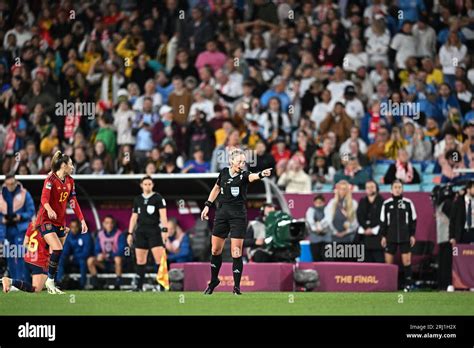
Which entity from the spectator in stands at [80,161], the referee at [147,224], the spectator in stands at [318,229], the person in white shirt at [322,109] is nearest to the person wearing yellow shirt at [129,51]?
the spectator in stands at [80,161]

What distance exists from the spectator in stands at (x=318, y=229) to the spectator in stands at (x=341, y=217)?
0.39 feet

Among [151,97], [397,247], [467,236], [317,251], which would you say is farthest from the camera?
[151,97]

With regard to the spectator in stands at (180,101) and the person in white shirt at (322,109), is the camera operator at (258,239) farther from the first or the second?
the spectator in stands at (180,101)

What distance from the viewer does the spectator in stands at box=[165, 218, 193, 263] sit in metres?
26.9

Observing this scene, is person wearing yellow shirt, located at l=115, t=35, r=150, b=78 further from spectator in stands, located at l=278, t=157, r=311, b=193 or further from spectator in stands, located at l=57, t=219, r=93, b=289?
spectator in stands, located at l=278, t=157, r=311, b=193

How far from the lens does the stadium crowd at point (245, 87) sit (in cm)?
2700

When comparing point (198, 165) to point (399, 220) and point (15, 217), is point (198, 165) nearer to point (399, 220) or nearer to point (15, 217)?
point (15, 217)

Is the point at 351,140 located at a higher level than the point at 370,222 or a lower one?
higher

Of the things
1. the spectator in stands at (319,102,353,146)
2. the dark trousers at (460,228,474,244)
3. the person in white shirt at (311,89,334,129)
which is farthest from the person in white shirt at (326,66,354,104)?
the dark trousers at (460,228,474,244)

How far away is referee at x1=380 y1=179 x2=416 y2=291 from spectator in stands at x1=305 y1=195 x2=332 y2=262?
5.41 feet

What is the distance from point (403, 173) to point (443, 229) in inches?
73.6

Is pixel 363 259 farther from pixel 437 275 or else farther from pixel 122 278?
pixel 122 278

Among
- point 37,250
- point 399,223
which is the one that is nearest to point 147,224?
point 37,250

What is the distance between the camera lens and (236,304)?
56.3 ft
